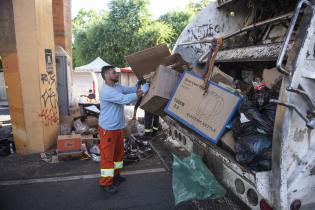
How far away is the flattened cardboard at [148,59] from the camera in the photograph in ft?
11.6

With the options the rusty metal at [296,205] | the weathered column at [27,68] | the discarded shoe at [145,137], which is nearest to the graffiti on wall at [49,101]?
the weathered column at [27,68]

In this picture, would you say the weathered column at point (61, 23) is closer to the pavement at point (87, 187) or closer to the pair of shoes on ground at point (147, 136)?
the pair of shoes on ground at point (147, 136)

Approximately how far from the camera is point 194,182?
2.60 m

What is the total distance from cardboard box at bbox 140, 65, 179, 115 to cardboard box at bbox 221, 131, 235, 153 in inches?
30.3

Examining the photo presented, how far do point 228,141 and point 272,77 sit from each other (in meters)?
0.73

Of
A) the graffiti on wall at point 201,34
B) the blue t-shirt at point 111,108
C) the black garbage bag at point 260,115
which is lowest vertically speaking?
the blue t-shirt at point 111,108

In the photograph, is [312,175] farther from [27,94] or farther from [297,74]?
[27,94]

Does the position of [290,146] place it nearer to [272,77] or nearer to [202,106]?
[202,106]

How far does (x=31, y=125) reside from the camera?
206 inches

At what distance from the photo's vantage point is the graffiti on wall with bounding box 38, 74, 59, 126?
17.3 feet

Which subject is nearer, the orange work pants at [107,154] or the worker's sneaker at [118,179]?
the orange work pants at [107,154]

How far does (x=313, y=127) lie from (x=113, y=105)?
2.27 metres

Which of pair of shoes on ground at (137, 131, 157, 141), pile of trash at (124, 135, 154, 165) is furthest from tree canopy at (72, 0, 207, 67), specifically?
pile of trash at (124, 135, 154, 165)

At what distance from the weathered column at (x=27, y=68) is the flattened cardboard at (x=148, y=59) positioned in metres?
2.21
